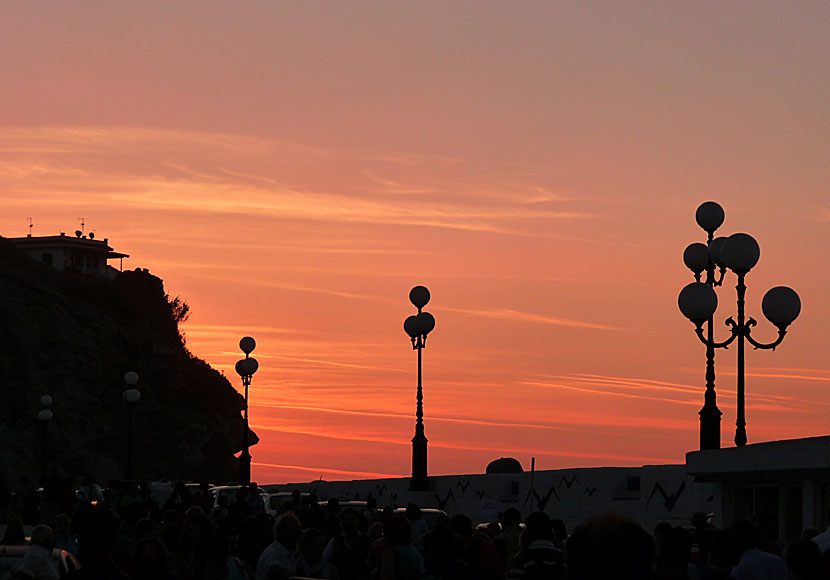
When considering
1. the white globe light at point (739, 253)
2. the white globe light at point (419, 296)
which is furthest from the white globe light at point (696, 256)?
the white globe light at point (419, 296)

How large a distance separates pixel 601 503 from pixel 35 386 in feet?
207

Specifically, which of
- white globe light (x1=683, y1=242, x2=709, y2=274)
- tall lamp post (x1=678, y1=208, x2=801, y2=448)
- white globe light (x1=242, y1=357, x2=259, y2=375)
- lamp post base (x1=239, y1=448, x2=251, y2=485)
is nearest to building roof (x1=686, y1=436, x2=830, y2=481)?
tall lamp post (x1=678, y1=208, x2=801, y2=448)

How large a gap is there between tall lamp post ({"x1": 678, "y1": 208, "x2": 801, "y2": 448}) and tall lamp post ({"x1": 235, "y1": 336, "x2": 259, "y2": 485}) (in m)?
25.1

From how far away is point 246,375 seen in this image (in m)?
49.7

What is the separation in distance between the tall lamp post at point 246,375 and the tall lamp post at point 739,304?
82.3 feet

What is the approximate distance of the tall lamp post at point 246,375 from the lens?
47750 millimetres

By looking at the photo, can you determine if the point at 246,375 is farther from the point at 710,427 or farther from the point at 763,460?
the point at 763,460

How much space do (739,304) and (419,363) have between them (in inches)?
644

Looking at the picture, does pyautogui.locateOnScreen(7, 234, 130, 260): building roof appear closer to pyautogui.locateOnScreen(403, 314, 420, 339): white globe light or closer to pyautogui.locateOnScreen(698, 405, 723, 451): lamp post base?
pyautogui.locateOnScreen(403, 314, 420, 339): white globe light

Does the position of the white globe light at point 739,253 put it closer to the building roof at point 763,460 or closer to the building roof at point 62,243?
the building roof at point 763,460

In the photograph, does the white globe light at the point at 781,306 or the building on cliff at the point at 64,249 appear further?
the building on cliff at the point at 64,249

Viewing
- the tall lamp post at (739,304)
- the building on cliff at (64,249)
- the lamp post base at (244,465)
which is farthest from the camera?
the building on cliff at (64,249)

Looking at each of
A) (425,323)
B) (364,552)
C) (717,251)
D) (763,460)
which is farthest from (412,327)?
(364,552)

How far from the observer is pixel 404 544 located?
12328 millimetres
